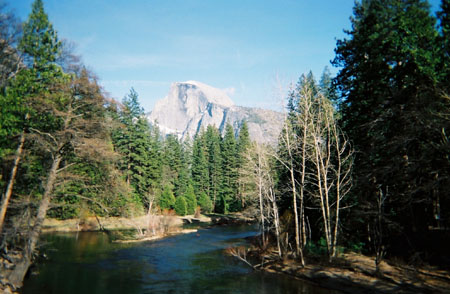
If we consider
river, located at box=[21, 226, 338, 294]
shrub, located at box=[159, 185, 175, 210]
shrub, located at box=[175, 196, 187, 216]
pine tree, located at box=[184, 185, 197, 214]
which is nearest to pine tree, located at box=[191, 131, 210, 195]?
pine tree, located at box=[184, 185, 197, 214]

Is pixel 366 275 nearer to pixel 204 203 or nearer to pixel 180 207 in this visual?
pixel 180 207

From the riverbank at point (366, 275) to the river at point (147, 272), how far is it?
0.74 meters

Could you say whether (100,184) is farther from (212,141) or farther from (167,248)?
(212,141)

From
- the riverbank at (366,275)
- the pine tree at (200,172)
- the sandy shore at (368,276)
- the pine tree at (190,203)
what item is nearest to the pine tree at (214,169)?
the pine tree at (200,172)

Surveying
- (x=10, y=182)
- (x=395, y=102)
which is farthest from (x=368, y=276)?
(x=10, y=182)

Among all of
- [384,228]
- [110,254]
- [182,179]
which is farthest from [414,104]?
[182,179]

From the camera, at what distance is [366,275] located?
13828mm

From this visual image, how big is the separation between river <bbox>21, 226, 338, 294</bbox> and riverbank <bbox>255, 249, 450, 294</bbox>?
0.74 m

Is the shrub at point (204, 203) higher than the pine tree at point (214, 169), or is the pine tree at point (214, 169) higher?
the pine tree at point (214, 169)

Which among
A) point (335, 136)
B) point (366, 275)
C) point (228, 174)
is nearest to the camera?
point (366, 275)

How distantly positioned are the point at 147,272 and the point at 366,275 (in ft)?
38.2

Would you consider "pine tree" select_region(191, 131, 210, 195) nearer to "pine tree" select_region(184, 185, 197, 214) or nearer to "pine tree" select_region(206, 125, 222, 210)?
"pine tree" select_region(206, 125, 222, 210)

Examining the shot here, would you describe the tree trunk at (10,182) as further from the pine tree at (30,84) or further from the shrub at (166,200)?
the shrub at (166,200)

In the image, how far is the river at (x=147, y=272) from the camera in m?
13.9
